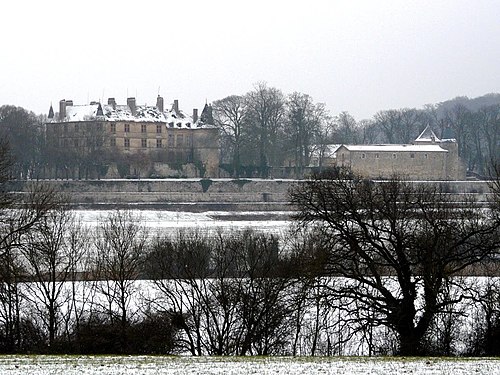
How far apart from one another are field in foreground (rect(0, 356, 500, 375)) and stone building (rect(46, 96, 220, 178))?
146 ft

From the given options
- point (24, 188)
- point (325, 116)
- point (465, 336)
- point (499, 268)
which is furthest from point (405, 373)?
point (325, 116)

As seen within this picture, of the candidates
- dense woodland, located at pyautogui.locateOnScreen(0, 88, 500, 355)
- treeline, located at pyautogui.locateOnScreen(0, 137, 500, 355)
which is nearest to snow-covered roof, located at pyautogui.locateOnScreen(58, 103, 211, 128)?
dense woodland, located at pyautogui.locateOnScreen(0, 88, 500, 355)

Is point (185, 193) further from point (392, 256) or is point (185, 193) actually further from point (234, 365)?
point (234, 365)

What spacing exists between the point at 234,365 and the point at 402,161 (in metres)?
49.6

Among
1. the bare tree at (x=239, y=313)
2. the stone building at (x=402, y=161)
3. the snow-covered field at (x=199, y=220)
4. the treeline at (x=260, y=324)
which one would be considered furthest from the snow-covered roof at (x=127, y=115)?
the treeline at (x=260, y=324)

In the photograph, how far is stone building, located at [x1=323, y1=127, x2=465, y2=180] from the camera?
59094 mm

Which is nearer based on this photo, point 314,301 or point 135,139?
point 314,301

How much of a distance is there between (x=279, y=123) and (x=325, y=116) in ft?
18.7

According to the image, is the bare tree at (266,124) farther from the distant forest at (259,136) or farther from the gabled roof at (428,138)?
the gabled roof at (428,138)

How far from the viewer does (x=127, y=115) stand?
196 ft

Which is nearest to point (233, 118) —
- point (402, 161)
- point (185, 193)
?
point (185, 193)

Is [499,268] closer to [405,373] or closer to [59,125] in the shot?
[405,373]

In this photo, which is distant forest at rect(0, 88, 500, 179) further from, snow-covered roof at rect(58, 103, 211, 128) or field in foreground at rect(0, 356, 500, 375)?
field in foreground at rect(0, 356, 500, 375)

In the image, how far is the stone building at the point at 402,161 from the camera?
59094 mm
